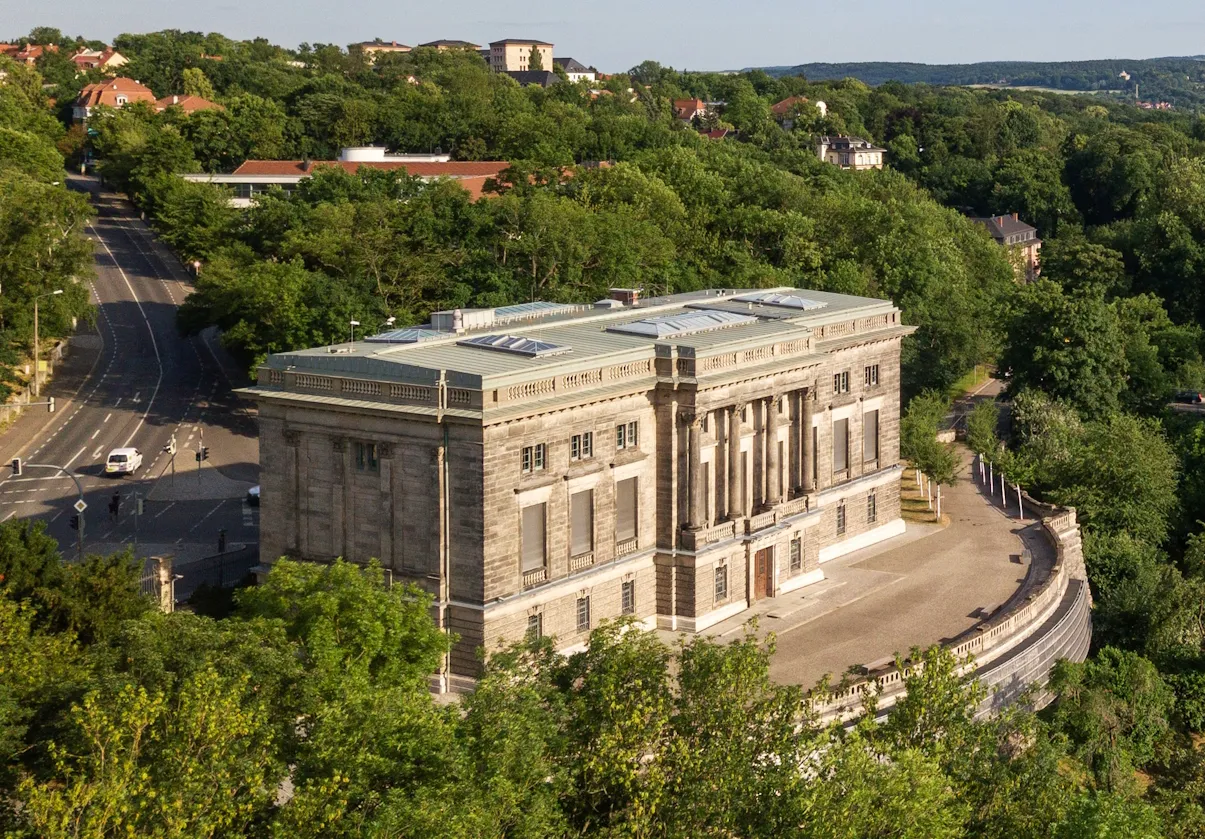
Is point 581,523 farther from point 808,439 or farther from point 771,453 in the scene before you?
point 808,439

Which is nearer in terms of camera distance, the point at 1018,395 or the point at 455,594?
the point at 455,594

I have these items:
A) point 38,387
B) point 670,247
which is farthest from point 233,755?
point 670,247

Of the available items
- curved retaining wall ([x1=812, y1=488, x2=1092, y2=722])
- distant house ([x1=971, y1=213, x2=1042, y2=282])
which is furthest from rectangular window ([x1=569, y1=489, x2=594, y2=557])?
distant house ([x1=971, y1=213, x2=1042, y2=282])

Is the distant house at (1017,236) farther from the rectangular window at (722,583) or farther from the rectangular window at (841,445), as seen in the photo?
the rectangular window at (722,583)

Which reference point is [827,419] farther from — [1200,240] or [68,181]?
[68,181]

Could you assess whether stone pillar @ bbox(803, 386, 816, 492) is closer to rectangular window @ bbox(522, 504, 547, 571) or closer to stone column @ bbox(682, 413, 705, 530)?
stone column @ bbox(682, 413, 705, 530)

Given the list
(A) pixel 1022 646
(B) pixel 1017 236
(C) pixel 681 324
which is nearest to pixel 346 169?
(C) pixel 681 324
